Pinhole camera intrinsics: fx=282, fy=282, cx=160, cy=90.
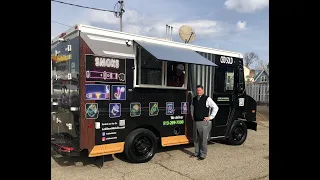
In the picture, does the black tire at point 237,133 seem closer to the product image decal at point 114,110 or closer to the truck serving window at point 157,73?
the truck serving window at point 157,73

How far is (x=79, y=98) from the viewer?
17.5 ft

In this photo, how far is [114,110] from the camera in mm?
5691

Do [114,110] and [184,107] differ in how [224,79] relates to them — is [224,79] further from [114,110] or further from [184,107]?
[114,110]

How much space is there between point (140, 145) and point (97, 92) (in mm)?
1525

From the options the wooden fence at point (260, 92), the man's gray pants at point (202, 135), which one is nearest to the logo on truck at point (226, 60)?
the man's gray pants at point (202, 135)

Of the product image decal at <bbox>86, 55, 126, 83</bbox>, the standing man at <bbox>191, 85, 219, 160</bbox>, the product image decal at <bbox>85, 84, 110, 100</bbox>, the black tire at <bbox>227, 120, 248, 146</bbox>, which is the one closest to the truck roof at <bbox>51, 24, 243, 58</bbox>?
the product image decal at <bbox>86, 55, 126, 83</bbox>

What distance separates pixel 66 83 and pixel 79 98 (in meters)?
0.70

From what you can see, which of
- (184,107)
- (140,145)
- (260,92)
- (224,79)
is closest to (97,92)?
(140,145)

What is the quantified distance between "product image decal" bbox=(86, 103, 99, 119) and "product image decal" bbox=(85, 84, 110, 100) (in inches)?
5.3

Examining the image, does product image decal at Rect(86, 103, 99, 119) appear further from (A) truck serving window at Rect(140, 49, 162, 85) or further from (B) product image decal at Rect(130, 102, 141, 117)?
(A) truck serving window at Rect(140, 49, 162, 85)
